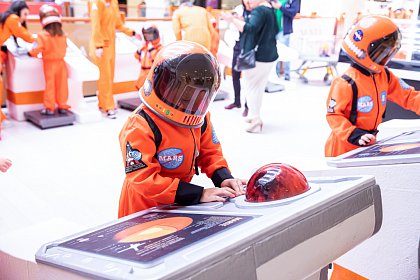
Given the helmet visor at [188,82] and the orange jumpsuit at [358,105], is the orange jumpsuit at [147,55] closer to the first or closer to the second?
the orange jumpsuit at [358,105]

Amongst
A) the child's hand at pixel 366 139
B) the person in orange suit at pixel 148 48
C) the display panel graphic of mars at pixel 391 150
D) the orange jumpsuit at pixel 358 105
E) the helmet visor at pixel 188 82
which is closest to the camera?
the helmet visor at pixel 188 82

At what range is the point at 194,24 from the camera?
21.2 ft

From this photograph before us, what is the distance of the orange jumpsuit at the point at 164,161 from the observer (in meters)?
1.59

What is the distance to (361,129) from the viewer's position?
250 centimetres

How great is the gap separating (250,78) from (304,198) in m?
4.31

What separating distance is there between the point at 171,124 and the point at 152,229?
21.8 inches

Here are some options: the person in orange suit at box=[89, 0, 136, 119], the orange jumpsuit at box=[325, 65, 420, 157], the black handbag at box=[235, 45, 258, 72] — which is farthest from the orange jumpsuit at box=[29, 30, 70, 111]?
the orange jumpsuit at box=[325, 65, 420, 157]

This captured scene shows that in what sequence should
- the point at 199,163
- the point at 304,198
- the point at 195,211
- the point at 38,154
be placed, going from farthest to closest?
the point at 38,154
the point at 199,163
the point at 195,211
the point at 304,198

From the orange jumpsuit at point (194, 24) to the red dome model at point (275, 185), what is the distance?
5.20m

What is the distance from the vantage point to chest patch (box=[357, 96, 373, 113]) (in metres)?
2.55

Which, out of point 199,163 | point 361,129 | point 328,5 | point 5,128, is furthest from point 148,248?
point 328,5

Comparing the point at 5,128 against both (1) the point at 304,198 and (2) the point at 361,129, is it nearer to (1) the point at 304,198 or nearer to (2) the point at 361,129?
(2) the point at 361,129

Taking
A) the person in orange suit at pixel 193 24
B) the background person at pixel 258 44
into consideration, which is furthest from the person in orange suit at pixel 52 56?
the background person at pixel 258 44

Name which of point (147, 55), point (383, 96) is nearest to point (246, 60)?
point (147, 55)
